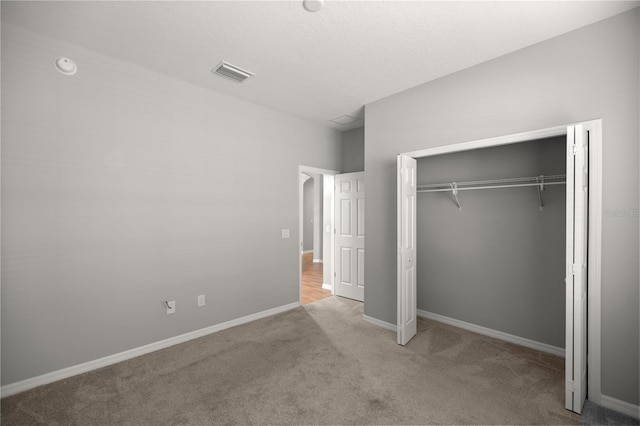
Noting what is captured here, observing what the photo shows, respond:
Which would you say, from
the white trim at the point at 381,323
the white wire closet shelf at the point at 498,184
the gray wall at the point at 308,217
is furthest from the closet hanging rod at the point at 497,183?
the gray wall at the point at 308,217

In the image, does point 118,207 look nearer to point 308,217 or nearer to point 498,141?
point 498,141

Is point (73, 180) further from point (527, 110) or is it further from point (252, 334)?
point (527, 110)

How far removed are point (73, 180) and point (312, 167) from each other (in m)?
2.92

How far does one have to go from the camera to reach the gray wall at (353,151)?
190 inches

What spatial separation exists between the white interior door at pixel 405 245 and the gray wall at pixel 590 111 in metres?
0.45

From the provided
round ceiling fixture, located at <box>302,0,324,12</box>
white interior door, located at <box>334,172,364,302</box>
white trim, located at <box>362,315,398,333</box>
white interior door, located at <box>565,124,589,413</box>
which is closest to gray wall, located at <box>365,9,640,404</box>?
white interior door, located at <box>565,124,589,413</box>

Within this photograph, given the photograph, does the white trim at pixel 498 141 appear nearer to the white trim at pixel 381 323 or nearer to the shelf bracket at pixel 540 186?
the shelf bracket at pixel 540 186

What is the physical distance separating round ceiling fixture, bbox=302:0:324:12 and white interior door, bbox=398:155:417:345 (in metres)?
1.57

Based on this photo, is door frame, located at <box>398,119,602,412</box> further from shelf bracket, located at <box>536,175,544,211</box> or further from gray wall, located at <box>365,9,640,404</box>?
shelf bracket, located at <box>536,175,544,211</box>

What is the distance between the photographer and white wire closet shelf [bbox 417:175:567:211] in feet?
9.14

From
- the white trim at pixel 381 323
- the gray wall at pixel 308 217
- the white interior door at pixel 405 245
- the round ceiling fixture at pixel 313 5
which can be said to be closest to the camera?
the round ceiling fixture at pixel 313 5

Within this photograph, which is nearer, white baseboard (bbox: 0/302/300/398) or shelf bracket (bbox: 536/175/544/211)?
white baseboard (bbox: 0/302/300/398)

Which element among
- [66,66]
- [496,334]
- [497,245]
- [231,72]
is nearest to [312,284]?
[496,334]

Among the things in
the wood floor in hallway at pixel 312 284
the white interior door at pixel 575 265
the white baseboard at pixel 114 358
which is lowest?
the wood floor in hallway at pixel 312 284
